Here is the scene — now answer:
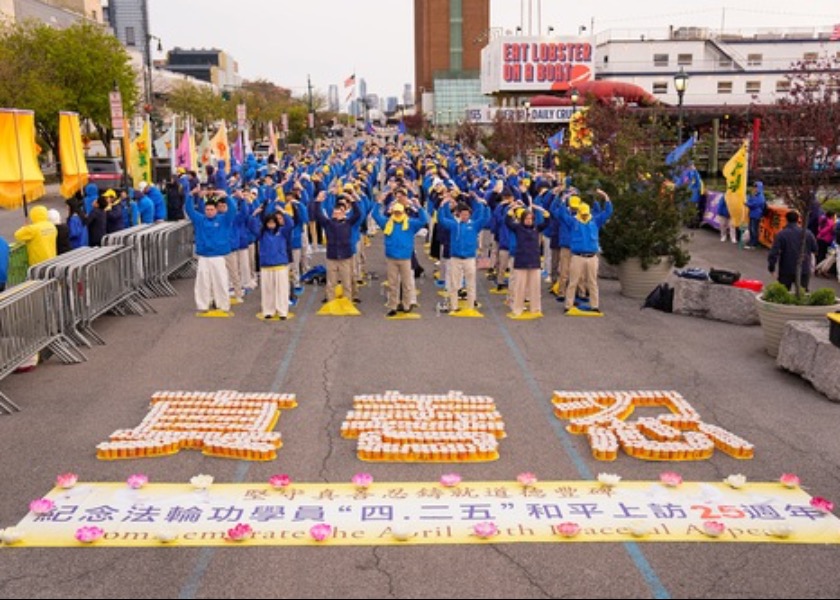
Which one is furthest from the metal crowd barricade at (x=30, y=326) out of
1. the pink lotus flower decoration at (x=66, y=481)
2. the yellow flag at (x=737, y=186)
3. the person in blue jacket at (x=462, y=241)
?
the yellow flag at (x=737, y=186)

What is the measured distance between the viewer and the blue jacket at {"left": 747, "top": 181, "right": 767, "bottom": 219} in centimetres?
2173

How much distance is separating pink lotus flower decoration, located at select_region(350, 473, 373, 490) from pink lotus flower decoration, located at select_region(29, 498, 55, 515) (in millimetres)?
2468

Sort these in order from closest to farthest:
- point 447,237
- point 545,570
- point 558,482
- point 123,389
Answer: point 545,570, point 558,482, point 123,389, point 447,237

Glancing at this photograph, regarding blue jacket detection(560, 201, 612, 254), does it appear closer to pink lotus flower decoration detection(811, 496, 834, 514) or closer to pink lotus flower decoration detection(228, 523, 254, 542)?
pink lotus flower decoration detection(811, 496, 834, 514)

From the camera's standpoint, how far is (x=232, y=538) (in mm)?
6414

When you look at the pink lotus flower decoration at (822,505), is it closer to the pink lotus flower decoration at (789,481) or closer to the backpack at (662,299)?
the pink lotus flower decoration at (789,481)

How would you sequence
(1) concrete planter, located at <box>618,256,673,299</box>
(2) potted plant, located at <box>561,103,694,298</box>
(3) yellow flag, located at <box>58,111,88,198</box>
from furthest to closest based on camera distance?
1. (1) concrete planter, located at <box>618,256,673,299</box>
2. (2) potted plant, located at <box>561,103,694,298</box>
3. (3) yellow flag, located at <box>58,111,88,198</box>

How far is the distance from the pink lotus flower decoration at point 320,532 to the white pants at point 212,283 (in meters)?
8.48

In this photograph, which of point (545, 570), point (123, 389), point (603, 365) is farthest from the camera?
point (603, 365)

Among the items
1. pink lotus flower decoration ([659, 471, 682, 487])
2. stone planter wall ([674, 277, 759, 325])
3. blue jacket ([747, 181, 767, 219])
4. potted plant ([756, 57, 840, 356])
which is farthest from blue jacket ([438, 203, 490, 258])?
blue jacket ([747, 181, 767, 219])

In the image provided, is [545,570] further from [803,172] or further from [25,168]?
[25,168]

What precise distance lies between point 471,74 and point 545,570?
113 meters

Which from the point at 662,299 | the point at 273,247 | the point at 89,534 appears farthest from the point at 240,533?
the point at 662,299

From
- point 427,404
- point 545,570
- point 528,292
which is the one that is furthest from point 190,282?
point 545,570
